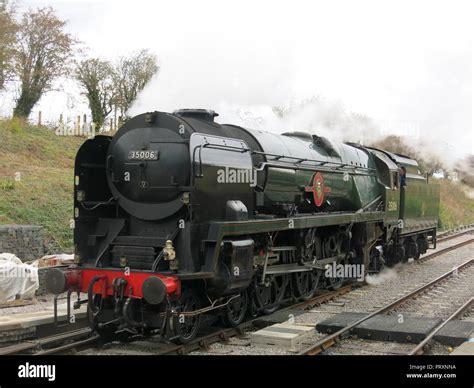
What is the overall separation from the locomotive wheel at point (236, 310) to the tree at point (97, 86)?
68.4ft

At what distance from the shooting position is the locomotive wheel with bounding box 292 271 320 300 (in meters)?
9.91

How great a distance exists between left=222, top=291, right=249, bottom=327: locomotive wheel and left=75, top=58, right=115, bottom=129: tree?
821 inches

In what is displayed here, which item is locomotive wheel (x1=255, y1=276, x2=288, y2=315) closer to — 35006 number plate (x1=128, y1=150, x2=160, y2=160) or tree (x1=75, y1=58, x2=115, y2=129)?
35006 number plate (x1=128, y1=150, x2=160, y2=160)

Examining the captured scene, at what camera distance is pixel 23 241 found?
12.1 meters

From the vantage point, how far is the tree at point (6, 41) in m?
21.6

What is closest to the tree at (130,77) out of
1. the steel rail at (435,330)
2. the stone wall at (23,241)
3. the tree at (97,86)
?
the tree at (97,86)

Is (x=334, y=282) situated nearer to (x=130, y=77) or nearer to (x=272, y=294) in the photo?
(x=272, y=294)

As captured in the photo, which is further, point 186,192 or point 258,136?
point 258,136

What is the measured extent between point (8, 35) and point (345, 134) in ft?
45.3

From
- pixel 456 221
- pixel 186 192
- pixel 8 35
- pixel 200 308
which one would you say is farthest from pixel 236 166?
pixel 456 221

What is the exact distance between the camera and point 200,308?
289 inches

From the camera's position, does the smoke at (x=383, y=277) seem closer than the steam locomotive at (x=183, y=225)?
No

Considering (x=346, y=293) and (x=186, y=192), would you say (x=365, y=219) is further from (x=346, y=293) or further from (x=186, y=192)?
(x=186, y=192)

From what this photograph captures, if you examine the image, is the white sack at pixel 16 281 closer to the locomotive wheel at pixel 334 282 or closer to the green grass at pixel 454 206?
the locomotive wheel at pixel 334 282
